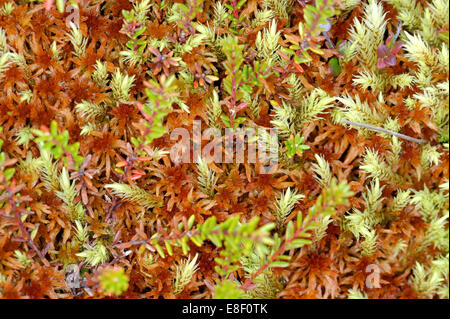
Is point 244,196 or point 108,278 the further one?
point 244,196

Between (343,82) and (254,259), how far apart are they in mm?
988

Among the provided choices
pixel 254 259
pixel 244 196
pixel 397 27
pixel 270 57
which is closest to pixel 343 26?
pixel 397 27

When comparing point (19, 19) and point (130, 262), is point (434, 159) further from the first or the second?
point (19, 19)

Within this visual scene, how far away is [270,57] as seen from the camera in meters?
2.08

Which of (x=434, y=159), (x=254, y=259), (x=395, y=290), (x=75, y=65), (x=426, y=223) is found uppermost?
(x=75, y=65)

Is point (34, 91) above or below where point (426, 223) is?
above

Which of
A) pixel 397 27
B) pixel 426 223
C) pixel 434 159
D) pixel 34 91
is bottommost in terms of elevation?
pixel 426 223

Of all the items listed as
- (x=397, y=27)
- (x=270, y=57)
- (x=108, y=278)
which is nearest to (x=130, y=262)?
(x=108, y=278)

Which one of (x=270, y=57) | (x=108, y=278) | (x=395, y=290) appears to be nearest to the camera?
(x=108, y=278)

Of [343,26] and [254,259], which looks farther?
[343,26]

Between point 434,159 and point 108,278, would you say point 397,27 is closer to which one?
point 434,159

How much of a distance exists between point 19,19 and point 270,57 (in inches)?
50.8

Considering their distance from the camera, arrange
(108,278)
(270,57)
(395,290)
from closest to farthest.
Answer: (108,278) < (395,290) < (270,57)

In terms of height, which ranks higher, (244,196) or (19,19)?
(19,19)
